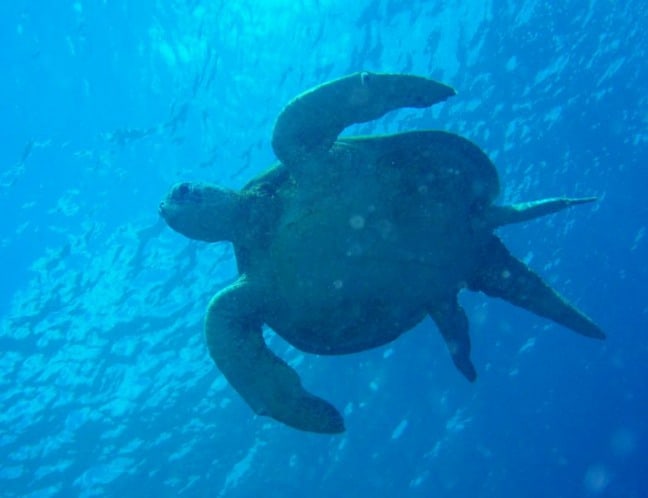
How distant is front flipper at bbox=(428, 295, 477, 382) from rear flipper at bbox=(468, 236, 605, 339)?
0.42 metres

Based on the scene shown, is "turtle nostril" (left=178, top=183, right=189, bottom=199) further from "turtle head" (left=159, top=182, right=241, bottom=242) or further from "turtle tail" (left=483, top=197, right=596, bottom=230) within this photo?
"turtle tail" (left=483, top=197, right=596, bottom=230)

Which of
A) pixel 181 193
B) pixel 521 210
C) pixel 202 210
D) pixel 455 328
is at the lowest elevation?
pixel 455 328

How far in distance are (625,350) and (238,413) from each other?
2107 centimetres

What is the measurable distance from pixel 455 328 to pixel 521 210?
5.81 ft

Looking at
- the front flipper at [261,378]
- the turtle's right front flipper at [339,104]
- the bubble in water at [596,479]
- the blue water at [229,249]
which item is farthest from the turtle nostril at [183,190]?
the bubble in water at [596,479]

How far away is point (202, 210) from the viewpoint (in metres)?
5.43

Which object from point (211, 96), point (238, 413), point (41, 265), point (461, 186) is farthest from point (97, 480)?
point (461, 186)

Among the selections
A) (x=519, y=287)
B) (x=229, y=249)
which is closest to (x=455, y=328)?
(x=519, y=287)

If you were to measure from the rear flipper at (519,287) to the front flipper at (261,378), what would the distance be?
2833 mm

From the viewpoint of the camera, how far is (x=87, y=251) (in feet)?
48.2

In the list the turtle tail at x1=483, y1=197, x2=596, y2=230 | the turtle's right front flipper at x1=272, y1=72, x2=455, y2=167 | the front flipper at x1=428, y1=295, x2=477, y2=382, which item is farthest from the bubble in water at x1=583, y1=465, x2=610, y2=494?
the turtle's right front flipper at x1=272, y1=72, x2=455, y2=167

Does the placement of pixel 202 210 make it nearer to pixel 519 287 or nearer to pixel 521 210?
pixel 521 210

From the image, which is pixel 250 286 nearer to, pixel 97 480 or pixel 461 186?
pixel 461 186

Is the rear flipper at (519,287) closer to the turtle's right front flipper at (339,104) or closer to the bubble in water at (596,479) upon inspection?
the turtle's right front flipper at (339,104)
